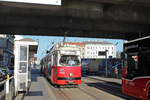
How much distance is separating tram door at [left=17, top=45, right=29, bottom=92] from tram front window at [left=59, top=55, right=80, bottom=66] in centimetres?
410

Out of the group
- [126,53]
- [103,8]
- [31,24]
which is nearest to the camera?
[126,53]

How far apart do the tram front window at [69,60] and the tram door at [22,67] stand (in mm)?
4096

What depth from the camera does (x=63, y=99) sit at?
39.8 ft

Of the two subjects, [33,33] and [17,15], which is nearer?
[17,15]

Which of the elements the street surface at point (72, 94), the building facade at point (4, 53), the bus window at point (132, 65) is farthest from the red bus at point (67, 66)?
the building facade at point (4, 53)

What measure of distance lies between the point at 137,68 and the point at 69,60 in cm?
748

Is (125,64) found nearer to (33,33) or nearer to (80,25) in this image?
(80,25)

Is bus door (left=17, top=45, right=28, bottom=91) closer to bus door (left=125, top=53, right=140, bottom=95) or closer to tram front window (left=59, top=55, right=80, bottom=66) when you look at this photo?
tram front window (left=59, top=55, right=80, bottom=66)

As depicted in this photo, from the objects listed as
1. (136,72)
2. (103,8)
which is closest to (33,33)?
(103,8)

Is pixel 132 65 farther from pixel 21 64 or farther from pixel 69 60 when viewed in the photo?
pixel 69 60

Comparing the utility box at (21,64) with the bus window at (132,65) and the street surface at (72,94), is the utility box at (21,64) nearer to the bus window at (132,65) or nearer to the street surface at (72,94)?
the street surface at (72,94)

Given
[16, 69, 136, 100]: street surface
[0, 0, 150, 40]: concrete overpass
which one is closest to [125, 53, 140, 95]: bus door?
[16, 69, 136, 100]: street surface

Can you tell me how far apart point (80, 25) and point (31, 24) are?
13.1 feet

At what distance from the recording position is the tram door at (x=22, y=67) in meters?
13.1
